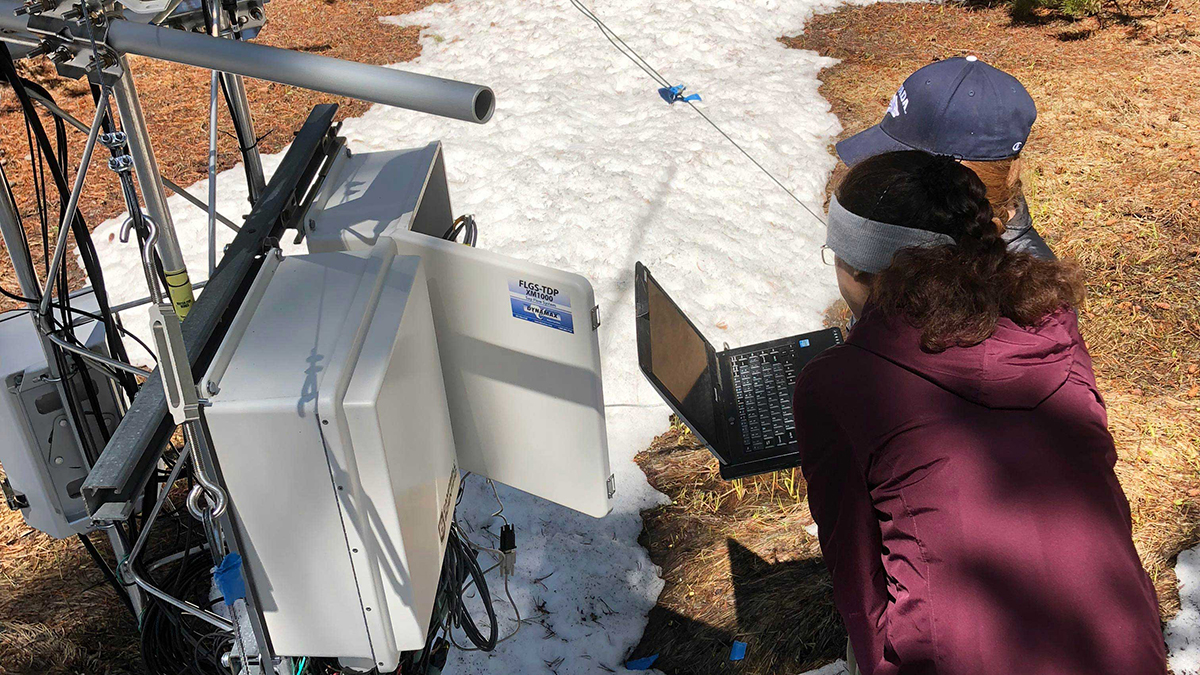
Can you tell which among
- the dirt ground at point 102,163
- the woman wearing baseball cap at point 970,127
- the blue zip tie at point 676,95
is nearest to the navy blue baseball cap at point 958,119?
the woman wearing baseball cap at point 970,127

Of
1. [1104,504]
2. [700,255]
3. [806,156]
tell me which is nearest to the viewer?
[1104,504]

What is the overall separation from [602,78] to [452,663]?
195 inches

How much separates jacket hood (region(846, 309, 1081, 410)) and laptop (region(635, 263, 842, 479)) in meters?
0.85

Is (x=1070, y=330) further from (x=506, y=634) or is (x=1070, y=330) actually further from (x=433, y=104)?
(x=506, y=634)

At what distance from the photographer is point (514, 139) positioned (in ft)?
20.8

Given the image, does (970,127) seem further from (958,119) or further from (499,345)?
(499,345)

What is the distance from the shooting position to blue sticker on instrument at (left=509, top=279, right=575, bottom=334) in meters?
1.99

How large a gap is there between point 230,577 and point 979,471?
1.36 meters

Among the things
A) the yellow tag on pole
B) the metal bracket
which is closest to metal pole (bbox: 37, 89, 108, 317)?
the yellow tag on pole

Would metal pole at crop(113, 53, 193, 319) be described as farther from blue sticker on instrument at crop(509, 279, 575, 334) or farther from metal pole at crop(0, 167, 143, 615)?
blue sticker on instrument at crop(509, 279, 575, 334)

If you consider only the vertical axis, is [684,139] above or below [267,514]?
below

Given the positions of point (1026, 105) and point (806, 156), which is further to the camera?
point (806, 156)

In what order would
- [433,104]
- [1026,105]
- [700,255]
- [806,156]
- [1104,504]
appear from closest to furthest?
[433,104], [1104,504], [1026,105], [700,255], [806,156]

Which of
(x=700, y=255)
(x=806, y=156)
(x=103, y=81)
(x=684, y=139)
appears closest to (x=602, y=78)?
(x=684, y=139)
